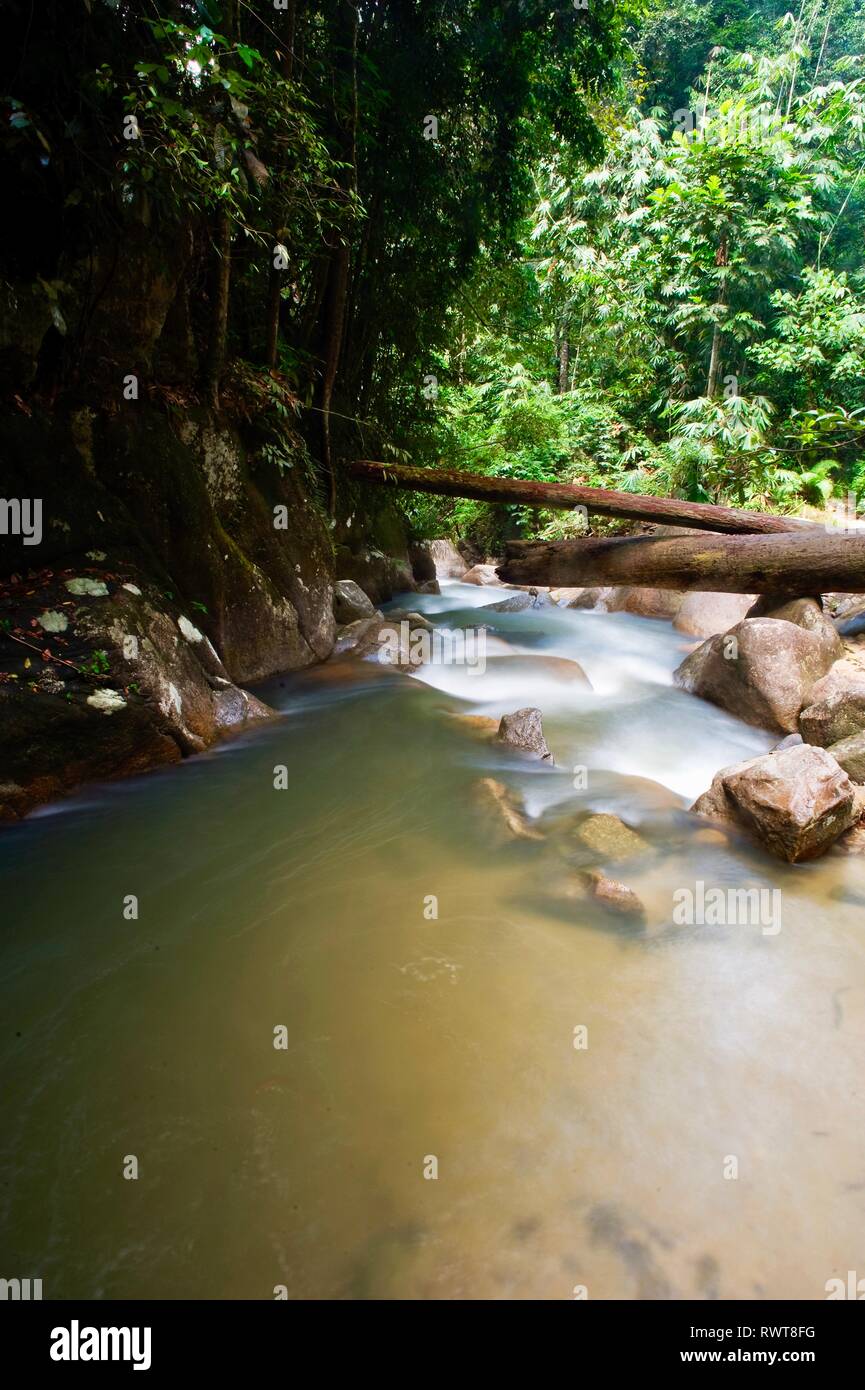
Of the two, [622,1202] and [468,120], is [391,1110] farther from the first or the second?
[468,120]

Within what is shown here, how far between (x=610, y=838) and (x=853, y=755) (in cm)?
193

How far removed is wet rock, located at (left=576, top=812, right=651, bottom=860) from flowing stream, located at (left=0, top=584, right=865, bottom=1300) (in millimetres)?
139

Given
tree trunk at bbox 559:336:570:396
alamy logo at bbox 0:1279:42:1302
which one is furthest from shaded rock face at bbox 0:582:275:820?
tree trunk at bbox 559:336:570:396

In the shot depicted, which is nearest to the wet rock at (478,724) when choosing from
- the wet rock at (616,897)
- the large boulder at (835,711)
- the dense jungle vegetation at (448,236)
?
the wet rock at (616,897)

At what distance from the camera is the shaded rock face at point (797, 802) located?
11.7 ft

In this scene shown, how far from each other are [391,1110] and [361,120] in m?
9.26

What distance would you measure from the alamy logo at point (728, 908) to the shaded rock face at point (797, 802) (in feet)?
1.11

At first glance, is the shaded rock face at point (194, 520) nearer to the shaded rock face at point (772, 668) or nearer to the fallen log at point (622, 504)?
the fallen log at point (622, 504)

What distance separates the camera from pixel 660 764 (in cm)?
541

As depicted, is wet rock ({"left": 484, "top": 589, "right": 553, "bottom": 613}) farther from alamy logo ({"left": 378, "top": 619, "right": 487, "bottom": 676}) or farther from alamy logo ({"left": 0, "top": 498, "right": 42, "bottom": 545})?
alamy logo ({"left": 0, "top": 498, "right": 42, "bottom": 545})

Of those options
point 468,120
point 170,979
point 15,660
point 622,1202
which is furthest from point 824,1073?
point 468,120

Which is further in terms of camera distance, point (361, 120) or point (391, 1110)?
point (361, 120)
